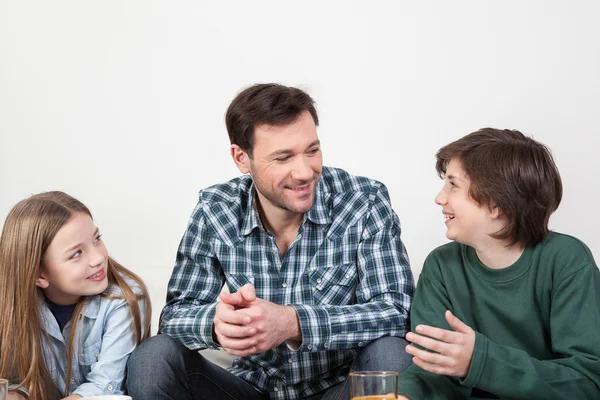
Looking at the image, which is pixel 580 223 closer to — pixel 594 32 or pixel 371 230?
pixel 594 32

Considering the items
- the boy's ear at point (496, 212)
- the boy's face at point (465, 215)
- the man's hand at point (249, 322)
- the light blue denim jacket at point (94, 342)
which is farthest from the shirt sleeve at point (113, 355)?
the boy's ear at point (496, 212)

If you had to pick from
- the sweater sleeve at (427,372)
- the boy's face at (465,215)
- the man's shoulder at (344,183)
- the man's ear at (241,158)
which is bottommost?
the sweater sleeve at (427,372)

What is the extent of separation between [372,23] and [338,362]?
1.37 m

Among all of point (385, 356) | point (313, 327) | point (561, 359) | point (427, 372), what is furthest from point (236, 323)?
point (561, 359)

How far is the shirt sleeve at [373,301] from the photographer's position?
80.6 inches

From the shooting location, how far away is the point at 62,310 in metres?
2.33

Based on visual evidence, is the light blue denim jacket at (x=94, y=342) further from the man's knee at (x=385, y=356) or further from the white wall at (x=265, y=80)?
the man's knee at (x=385, y=356)

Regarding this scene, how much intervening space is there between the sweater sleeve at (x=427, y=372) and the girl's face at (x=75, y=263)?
86 centimetres

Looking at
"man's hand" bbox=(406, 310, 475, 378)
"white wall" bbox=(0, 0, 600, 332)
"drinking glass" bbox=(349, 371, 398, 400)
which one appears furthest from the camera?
"white wall" bbox=(0, 0, 600, 332)

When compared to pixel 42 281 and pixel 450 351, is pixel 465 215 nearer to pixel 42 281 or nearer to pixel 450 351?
pixel 450 351

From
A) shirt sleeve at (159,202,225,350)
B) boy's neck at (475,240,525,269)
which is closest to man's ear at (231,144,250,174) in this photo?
shirt sleeve at (159,202,225,350)

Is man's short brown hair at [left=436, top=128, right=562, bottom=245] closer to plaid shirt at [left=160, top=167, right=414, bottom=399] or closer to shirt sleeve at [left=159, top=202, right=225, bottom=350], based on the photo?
plaid shirt at [left=160, top=167, right=414, bottom=399]

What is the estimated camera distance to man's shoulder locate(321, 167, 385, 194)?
2357 mm

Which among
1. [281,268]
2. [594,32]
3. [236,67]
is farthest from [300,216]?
[594,32]
